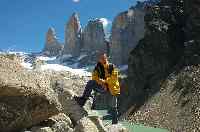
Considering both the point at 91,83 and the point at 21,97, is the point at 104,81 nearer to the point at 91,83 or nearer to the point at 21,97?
the point at 91,83

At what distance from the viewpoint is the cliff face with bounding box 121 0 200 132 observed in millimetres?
72875

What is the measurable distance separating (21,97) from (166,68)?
7915 centimetres

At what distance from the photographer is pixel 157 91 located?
3327 inches

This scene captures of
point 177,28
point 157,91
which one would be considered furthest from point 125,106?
point 177,28

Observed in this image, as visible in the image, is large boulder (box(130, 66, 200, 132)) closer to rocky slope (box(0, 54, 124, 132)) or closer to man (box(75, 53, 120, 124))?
man (box(75, 53, 120, 124))

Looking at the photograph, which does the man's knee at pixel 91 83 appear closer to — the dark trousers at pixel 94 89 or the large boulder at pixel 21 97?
the dark trousers at pixel 94 89

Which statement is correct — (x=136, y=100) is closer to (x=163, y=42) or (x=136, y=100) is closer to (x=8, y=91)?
(x=163, y=42)

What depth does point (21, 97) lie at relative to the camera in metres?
12.8

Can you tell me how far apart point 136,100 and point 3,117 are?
259 ft

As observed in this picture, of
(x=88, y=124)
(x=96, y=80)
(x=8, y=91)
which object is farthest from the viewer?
(x=96, y=80)

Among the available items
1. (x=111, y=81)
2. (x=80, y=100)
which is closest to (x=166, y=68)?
(x=111, y=81)

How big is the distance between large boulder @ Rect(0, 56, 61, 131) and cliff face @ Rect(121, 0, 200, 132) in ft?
174

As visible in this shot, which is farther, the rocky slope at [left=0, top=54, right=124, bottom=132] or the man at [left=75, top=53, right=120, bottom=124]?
the man at [left=75, top=53, right=120, bottom=124]

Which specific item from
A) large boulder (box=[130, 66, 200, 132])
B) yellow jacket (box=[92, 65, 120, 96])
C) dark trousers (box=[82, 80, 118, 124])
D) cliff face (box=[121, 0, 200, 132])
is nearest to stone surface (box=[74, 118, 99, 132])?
dark trousers (box=[82, 80, 118, 124])
